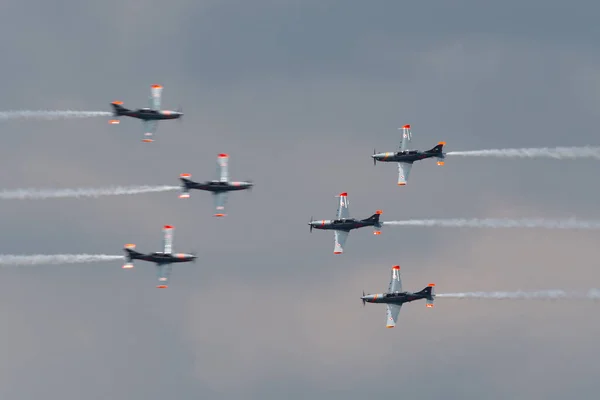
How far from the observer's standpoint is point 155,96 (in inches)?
6196

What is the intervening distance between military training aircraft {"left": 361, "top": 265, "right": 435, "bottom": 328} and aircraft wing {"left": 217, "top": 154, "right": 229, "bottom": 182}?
23.6 meters

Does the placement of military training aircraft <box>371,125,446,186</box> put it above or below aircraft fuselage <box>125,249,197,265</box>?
above

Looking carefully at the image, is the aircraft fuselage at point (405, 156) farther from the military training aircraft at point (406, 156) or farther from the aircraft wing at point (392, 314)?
the aircraft wing at point (392, 314)

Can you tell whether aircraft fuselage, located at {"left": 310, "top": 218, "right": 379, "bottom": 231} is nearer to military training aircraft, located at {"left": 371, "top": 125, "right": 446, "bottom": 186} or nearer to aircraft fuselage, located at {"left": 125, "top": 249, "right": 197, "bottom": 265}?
military training aircraft, located at {"left": 371, "top": 125, "right": 446, "bottom": 186}

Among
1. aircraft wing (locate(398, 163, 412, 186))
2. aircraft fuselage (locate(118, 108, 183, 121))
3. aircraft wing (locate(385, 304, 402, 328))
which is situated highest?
aircraft fuselage (locate(118, 108, 183, 121))

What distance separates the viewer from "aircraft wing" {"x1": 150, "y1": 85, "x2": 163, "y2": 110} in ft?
513

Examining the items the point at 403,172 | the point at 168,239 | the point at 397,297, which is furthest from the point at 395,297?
the point at 168,239

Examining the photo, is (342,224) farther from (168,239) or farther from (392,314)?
(168,239)

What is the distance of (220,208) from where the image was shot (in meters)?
154

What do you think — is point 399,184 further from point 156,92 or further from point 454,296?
point 156,92

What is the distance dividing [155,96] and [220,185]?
1351 cm

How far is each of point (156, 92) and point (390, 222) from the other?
33.3 m

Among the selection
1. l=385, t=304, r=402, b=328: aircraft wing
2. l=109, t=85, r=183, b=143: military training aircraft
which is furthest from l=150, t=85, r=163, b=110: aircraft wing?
l=385, t=304, r=402, b=328: aircraft wing

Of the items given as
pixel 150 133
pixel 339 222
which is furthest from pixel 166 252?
pixel 339 222
